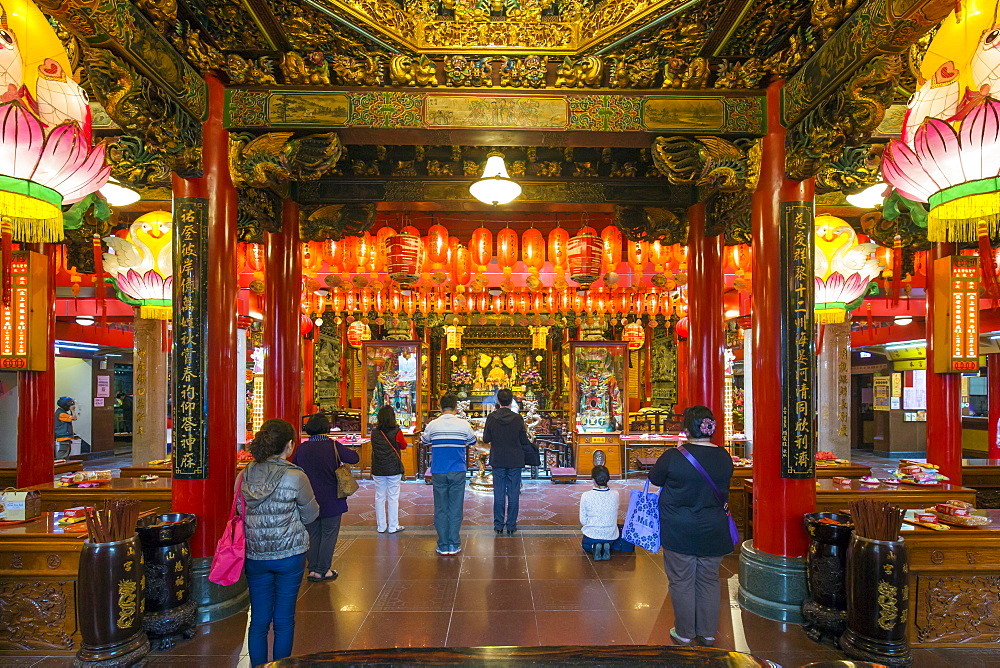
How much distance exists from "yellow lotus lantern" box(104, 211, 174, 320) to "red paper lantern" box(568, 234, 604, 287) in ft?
14.1

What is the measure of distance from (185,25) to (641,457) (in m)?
9.11

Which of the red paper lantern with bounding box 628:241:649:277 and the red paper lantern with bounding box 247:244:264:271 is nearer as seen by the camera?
the red paper lantern with bounding box 247:244:264:271

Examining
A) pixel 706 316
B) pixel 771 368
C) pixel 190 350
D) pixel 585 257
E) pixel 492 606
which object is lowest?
pixel 492 606

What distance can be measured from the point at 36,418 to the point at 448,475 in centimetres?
445

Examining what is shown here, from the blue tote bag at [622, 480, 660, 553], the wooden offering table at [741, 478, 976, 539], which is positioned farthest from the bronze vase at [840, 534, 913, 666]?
the wooden offering table at [741, 478, 976, 539]

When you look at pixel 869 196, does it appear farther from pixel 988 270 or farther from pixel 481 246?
pixel 481 246

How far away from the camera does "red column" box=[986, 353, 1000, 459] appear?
1170 centimetres

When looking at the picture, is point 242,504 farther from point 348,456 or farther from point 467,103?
point 467,103

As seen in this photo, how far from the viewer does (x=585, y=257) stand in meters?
6.73

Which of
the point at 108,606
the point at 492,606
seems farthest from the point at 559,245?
the point at 108,606

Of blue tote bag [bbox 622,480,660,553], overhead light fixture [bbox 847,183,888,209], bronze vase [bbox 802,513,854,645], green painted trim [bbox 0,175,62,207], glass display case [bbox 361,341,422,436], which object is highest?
overhead light fixture [bbox 847,183,888,209]

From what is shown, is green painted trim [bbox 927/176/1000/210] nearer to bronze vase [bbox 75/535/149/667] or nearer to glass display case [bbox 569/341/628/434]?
bronze vase [bbox 75/535/149/667]

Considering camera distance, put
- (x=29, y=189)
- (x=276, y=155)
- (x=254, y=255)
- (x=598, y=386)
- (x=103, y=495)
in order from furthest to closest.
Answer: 1. (x=598, y=386)
2. (x=254, y=255)
3. (x=103, y=495)
4. (x=276, y=155)
5. (x=29, y=189)

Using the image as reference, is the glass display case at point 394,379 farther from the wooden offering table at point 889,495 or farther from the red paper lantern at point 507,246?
the wooden offering table at point 889,495
